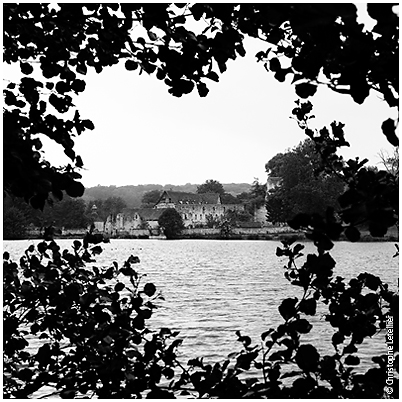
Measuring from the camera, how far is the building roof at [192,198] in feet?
376

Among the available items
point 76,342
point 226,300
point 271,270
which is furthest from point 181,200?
point 76,342

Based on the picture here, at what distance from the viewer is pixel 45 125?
2.29 meters

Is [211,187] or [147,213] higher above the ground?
[211,187]

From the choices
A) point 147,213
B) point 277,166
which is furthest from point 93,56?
point 147,213

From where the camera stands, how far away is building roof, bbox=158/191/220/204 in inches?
4515

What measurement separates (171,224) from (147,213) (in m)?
7.24

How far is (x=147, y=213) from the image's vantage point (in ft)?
348

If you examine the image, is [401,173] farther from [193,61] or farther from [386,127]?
[193,61]

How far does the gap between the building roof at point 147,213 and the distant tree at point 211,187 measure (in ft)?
48.4

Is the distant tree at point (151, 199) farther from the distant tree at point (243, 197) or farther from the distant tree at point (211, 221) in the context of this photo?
the distant tree at point (243, 197)

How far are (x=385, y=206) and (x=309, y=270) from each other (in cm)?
75

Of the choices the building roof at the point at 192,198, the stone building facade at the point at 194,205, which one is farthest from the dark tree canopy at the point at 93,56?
the building roof at the point at 192,198

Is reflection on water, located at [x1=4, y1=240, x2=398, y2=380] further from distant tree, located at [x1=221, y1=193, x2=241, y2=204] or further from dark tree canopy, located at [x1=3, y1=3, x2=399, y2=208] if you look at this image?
distant tree, located at [x1=221, y1=193, x2=241, y2=204]

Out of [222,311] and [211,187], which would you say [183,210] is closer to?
[211,187]
